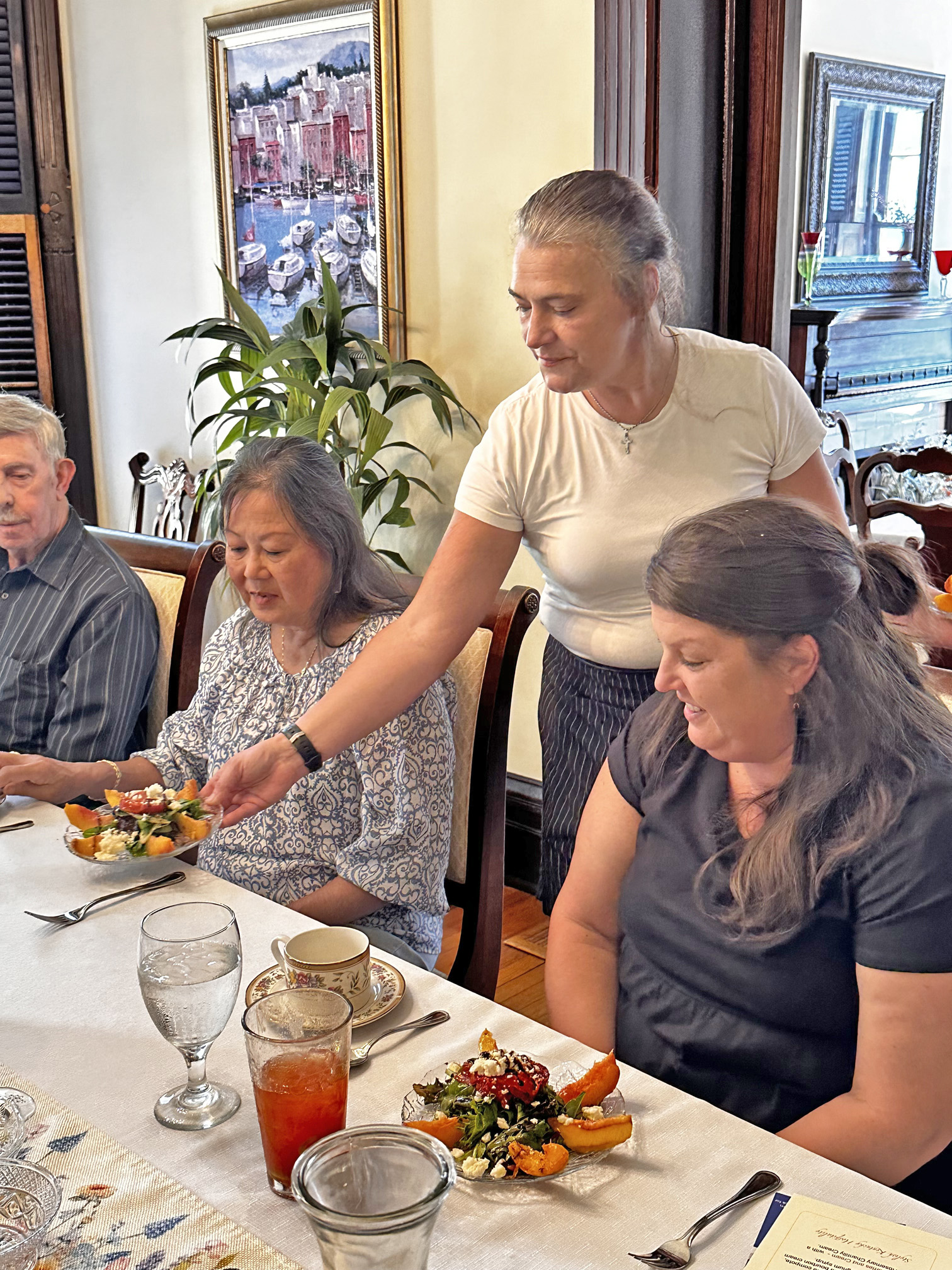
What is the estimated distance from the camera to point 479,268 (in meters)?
3.06

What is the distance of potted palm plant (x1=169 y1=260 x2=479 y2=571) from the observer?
3.07 m

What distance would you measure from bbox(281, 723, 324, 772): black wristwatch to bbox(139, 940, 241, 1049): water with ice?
0.56 meters

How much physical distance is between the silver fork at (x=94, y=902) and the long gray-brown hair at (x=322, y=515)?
444mm

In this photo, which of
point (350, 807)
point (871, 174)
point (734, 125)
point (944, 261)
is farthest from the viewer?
point (944, 261)

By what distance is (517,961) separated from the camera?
290 cm

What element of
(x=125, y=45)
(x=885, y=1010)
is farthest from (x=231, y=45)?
(x=885, y=1010)

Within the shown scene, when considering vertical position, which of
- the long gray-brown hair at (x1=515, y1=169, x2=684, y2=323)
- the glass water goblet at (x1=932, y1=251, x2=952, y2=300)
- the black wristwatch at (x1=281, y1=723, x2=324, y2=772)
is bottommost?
the black wristwatch at (x1=281, y1=723, x2=324, y2=772)

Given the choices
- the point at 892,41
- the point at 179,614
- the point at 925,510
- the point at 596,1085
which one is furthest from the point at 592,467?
the point at 892,41

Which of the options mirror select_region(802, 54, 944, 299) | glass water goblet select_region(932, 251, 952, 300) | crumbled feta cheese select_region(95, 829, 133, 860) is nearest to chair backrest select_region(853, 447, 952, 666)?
crumbled feta cheese select_region(95, 829, 133, 860)

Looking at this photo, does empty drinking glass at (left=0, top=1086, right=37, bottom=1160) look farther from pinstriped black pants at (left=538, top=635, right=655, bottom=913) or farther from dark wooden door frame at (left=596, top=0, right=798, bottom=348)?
dark wooden door frame at (left=596, top=0, right=798, bottom=348)

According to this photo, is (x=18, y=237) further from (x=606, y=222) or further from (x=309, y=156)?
(x=606, y=222)

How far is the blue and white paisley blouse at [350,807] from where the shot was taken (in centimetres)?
165

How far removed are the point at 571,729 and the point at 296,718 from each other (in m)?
0.45

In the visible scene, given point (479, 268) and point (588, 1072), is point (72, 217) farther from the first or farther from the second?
point (588, 1072)
